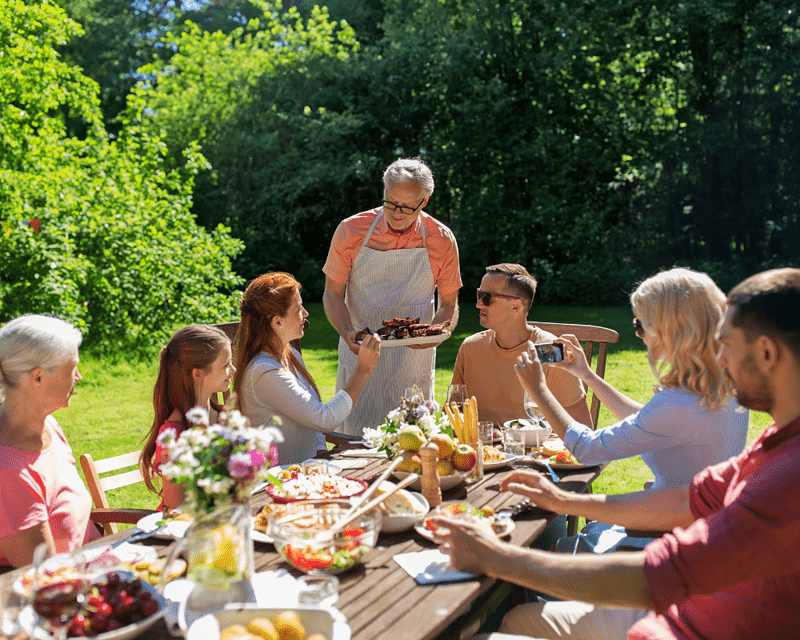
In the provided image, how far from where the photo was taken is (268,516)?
2.41m

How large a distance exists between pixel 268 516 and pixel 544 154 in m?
13.8

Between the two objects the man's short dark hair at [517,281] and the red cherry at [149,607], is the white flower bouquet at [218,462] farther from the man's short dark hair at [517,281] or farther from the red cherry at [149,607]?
the man's short dark hair at [517,281]

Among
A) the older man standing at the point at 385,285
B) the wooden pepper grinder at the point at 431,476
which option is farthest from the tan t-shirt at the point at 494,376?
the wooden pepper grinder at the point at 431,476

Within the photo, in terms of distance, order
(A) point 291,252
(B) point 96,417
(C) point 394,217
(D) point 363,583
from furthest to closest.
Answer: (A) point 291,252, (B) point 96,417, (C) point 394,217, (D) point 363,583

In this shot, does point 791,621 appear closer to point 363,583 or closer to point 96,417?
point 363,583

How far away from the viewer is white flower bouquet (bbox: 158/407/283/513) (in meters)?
1.72

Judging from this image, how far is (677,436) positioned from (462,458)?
0.83 metres

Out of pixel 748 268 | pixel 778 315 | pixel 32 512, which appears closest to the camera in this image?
pixel 778 315

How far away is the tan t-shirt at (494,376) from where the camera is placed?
13.3ft

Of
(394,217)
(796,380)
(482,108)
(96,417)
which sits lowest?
(96,417)

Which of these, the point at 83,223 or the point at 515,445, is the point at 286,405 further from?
the point at 83,223

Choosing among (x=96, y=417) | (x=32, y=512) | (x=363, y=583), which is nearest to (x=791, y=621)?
(x=363, y=583)

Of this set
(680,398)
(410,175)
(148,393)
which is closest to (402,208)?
(410,175)

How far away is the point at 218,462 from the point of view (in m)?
1.74
